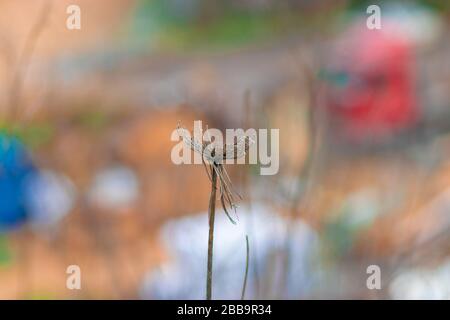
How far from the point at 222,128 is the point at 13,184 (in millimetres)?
437

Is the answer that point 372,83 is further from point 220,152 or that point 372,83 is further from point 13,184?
point 220,152

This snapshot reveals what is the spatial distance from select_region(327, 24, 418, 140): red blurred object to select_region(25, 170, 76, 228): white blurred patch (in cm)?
59

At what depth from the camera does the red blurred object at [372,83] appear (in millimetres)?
1495

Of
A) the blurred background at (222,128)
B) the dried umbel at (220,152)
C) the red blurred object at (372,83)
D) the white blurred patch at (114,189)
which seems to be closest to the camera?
the dried umbel at (220,152)

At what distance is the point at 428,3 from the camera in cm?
178

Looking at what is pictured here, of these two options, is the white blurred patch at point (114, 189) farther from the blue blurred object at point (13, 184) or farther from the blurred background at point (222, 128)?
the blue blurred object at point (13, 184)

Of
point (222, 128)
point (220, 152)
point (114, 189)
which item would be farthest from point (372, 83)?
point (220, 152)

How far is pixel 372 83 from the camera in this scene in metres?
1.51

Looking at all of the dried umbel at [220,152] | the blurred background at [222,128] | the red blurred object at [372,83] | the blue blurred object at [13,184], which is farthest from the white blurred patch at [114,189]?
the dried umbel at [220,152]

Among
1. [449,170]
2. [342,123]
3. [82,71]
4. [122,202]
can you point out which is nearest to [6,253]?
[122,202]

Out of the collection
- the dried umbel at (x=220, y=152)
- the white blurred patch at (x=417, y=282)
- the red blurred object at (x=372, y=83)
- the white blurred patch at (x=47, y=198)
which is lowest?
the white blurred patch at (x=417, y=282)

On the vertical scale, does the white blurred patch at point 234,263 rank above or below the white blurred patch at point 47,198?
below
